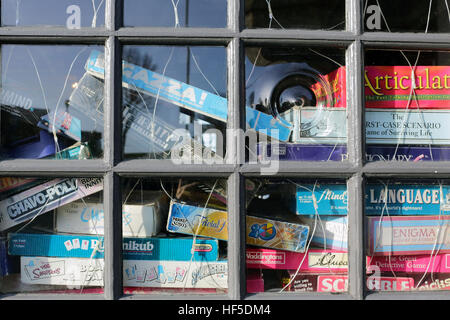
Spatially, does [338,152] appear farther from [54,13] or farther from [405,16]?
[54,13]

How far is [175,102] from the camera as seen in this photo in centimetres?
161

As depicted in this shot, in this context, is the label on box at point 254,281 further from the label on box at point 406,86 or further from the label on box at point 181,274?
the label on box at point 406,86

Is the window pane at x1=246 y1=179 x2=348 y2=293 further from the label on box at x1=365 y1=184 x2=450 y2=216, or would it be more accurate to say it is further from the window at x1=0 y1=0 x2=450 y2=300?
the label on box at x1=365 y1=184 x2=450 y2=216

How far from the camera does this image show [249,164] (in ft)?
5.08

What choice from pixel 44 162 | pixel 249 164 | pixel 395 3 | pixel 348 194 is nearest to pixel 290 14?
pixel 395 3

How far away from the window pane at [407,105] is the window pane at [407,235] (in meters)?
0.15

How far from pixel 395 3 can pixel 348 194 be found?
909 millimetres

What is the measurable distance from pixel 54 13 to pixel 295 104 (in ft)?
3.80

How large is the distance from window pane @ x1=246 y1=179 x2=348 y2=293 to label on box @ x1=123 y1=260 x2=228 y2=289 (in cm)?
14

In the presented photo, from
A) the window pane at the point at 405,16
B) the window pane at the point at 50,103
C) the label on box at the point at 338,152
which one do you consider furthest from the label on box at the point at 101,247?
the window pane at the point at 405,16

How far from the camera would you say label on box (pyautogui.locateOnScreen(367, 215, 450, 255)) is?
1.62 meters

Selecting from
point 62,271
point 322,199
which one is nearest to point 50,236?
point 62,271

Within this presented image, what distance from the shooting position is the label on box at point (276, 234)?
5.28 feet

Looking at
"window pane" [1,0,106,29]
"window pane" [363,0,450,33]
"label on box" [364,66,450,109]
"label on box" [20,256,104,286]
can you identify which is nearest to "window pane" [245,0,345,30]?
"window pane" [363,0,450,33]
